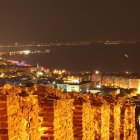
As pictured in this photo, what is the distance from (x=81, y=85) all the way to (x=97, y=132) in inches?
1325

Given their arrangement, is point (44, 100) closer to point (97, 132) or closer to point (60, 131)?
point (60, 131)

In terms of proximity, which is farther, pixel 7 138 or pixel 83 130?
pixel 83 130

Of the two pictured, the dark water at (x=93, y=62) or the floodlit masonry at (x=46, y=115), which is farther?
the dark water at (x=93, y=62)

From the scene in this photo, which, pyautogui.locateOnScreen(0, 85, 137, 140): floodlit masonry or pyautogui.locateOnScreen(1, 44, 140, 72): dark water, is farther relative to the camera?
pyautogui.locateOnScreen(1, 44, 140, 72): dark water

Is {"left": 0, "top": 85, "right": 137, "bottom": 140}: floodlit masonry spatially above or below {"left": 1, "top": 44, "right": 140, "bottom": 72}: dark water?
below

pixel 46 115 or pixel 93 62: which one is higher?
pixel 93 62

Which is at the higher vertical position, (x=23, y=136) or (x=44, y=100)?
(x=44, y=100)

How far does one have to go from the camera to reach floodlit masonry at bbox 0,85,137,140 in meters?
5.09

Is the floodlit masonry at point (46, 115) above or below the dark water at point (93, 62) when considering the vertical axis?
below

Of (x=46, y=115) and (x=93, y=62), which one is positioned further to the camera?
(x=93, y=62)

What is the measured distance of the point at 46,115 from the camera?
599 cm

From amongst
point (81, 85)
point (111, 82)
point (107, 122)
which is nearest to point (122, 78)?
point (111, 82)

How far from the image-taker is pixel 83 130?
716 cm

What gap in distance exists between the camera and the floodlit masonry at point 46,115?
16.7 ft
